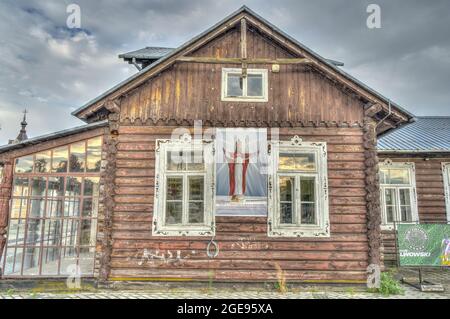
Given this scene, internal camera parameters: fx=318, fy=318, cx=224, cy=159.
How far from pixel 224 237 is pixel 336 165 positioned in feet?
10.9

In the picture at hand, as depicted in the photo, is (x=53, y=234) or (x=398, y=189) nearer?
(x=53, y=234)

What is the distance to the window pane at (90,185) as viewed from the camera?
8.16 m

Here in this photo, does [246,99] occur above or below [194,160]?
above

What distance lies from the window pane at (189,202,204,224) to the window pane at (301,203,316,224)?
2.52 m

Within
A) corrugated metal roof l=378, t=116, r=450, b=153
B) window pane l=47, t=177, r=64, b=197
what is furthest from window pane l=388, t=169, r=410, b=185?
window pane l=47, t=177, r=64, b=197

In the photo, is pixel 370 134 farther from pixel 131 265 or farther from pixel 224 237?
pixel 131 265

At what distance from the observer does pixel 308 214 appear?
7906mm

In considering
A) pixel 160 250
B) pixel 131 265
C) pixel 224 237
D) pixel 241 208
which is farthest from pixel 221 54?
pixel 131 265

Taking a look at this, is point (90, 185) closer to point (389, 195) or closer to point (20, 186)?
point (20, 186)

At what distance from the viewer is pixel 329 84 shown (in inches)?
325

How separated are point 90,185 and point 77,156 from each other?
0.82 meters

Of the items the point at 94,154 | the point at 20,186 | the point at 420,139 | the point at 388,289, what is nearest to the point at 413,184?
the point at 420,139

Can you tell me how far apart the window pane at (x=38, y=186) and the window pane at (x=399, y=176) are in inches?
449

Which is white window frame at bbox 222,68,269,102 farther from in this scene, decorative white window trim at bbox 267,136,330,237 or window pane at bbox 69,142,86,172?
window pane at bbox 69,142,86,172
